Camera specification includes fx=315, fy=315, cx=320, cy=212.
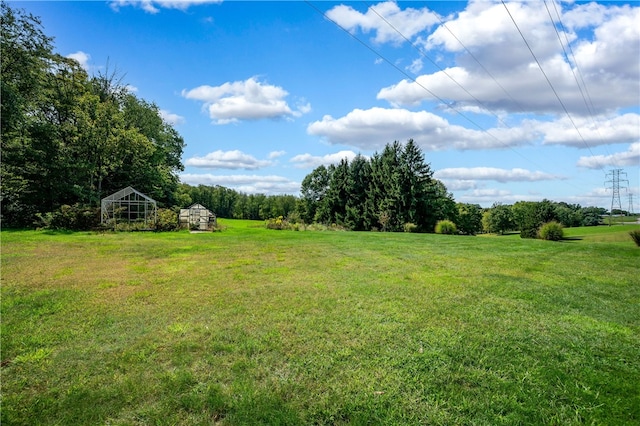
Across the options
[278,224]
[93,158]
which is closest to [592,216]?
[278,224]

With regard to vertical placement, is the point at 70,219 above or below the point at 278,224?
above

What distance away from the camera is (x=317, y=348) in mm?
3566

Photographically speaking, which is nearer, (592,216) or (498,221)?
(498,221)

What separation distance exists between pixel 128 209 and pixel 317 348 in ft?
77.1

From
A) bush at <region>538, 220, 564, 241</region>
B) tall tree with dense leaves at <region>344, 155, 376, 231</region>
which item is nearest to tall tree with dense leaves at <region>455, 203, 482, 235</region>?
tall tree with dense leaves at <region>344, 155, 376, 231</region>

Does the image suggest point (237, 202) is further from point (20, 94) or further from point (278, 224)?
point (20, 94)

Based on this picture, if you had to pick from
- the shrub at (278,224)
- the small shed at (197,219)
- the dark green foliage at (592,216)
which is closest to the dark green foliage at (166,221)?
the small shed at (197,219)

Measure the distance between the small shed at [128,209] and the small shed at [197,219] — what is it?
373 centimetres

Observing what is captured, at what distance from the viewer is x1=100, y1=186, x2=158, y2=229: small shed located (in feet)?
68.7

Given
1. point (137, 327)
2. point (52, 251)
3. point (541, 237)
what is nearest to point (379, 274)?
point (137, 327)

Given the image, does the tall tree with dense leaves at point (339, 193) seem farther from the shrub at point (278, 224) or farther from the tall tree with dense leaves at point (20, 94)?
the tall tree with dense leaves at point (20, 94)

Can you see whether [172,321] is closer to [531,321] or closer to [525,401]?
[525,401]

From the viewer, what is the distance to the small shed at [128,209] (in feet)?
68.7

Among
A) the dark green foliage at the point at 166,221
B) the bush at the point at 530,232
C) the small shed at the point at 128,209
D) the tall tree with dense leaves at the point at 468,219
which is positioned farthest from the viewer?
the tall tree with dense leaves at the point at 468,219
